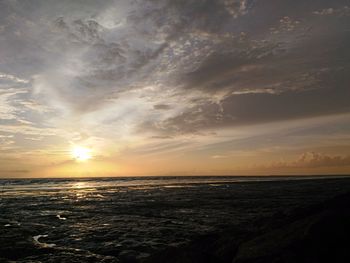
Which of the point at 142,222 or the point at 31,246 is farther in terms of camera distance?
the point at 142,222

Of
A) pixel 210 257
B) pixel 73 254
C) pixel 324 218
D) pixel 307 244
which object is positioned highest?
pixel 324 218

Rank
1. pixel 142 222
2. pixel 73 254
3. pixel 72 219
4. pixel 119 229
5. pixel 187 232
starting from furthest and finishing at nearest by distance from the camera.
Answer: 1. pixel 72 219
2. pixel 142 222
3. pixel 119 229
4. pixel 187 232
5. pixel 73 254

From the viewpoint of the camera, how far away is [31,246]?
13.6 metres

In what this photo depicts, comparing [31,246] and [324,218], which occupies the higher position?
[324,218]

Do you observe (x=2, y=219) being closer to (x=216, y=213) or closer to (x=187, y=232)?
(x=187, y=232)

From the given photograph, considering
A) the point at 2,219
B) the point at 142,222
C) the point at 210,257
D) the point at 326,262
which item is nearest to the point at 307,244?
the point at 326,262

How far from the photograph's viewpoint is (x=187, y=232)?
16.1 m

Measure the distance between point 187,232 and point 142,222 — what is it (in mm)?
4762

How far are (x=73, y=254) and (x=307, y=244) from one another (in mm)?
9388

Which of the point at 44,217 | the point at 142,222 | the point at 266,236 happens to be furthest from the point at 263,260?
the point at 44,217

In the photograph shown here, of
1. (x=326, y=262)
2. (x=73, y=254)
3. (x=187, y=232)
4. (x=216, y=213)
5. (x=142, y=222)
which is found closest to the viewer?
(x=326, y=262)

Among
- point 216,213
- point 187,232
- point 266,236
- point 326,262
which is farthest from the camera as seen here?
point 216,213

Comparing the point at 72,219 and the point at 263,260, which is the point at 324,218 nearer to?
the point at 263,260

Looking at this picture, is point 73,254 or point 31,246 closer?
point 73,254
